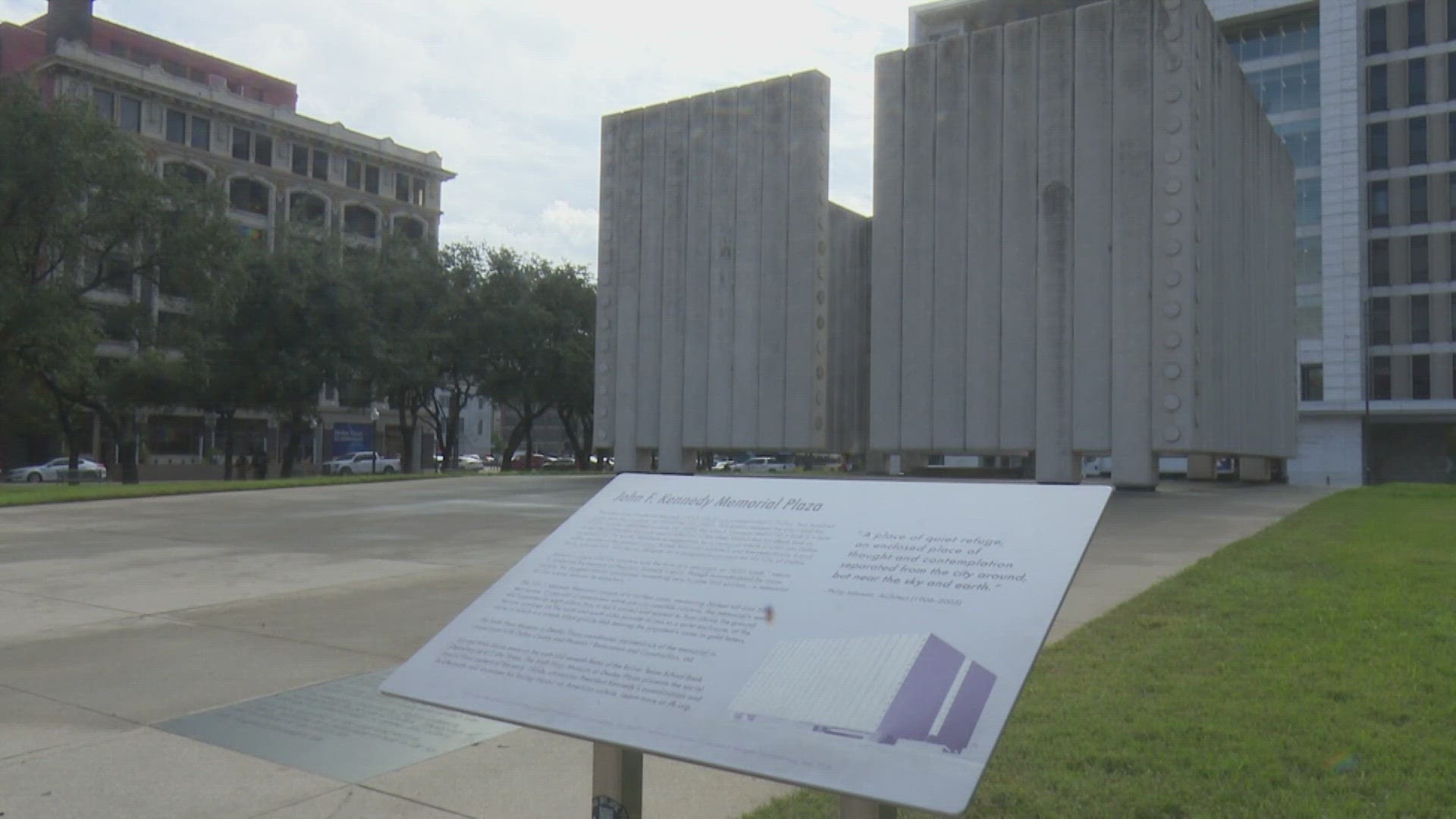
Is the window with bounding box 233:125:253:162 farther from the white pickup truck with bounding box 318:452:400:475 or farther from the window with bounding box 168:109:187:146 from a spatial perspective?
the white pickup truck with bounding box 318:452:400:475

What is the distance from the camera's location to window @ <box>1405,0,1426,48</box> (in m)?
59.9

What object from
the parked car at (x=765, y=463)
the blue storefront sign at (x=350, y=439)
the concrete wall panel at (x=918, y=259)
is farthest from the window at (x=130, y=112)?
the concrete wall panel at (x=918, y=259)

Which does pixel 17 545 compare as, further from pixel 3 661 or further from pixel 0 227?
pixel 0 227

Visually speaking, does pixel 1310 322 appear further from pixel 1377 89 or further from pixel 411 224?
pixel 411 224

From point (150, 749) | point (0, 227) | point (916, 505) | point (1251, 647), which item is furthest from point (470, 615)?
point (0, 227)

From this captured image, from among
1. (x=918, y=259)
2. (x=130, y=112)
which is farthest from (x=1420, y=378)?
(x=130, y=112)

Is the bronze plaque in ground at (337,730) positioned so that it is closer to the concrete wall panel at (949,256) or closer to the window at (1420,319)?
the concrete wall panel at (949,256)

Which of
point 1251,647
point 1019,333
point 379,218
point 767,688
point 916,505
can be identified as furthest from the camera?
point 379,218

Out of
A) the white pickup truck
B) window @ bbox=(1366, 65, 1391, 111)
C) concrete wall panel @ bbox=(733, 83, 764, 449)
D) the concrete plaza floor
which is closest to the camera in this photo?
the concrete plaza floor

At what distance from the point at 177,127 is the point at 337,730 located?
68.8 metres

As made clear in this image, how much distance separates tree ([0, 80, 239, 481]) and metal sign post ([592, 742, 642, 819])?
3179 cm

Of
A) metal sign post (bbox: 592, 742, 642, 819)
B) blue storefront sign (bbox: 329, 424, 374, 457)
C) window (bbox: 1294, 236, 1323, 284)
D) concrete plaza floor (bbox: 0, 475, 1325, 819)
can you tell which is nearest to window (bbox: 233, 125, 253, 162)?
blue storefront sign (bbox: 329, 424, 374, 457)

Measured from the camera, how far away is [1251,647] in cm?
707

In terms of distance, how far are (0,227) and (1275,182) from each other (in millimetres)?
40759
